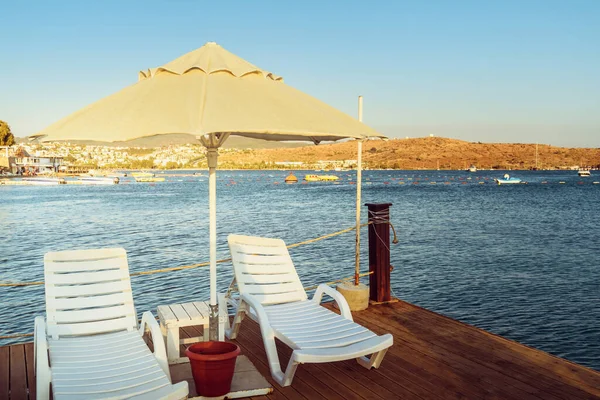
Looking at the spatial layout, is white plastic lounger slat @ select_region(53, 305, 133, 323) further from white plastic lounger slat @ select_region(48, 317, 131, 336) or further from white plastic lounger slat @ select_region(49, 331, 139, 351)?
white plastic lounger slat @ select_region(49, 331, 139, 351)

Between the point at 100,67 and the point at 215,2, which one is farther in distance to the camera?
the point at 100,67

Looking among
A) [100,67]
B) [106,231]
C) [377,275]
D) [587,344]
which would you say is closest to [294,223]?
[106,231]

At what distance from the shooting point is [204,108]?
114 inches

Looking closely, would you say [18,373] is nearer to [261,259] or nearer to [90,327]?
[90,327]

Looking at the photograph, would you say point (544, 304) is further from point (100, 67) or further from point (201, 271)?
point (100, 67)

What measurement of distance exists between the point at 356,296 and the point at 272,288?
1108 millimetres

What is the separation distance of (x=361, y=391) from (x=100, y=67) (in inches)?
976

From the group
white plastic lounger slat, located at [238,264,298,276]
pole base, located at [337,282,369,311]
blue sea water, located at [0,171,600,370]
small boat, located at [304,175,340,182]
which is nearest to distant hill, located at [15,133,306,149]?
white plastic lounger slat, located at [238,264,298,276]

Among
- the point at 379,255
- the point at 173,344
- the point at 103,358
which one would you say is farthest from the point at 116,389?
the point at 379,255

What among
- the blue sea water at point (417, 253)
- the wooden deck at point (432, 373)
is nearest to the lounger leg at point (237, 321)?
the wooden deck at point (432, 373)

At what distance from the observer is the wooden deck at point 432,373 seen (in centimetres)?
362

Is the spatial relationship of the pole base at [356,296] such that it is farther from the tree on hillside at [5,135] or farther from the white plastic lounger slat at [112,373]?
the tree on hillside at [5,135]

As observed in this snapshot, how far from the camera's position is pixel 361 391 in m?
3.65

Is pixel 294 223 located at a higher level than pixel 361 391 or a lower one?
lower
